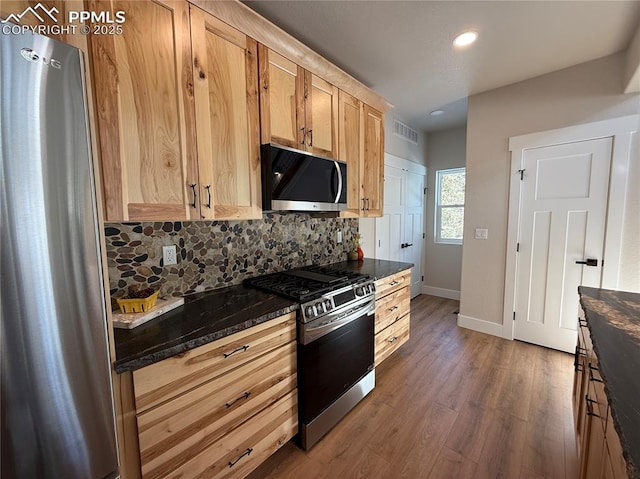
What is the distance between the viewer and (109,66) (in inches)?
42.7

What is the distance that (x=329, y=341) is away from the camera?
1.71 meters

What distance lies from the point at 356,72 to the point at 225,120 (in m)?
1.61

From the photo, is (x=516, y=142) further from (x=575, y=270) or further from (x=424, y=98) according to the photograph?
(x=575, y=270)

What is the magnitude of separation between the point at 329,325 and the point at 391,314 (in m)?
0.99

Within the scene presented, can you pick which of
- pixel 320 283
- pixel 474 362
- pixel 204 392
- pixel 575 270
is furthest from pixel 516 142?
pixel 204 392

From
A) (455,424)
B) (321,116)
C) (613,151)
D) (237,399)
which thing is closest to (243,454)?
(237,399)

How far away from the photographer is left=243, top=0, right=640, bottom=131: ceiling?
5.61 feet

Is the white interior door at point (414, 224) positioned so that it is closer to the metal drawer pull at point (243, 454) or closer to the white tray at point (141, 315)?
the metal drawer pull at point (243, 454)

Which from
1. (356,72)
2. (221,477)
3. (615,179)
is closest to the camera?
(221,477)

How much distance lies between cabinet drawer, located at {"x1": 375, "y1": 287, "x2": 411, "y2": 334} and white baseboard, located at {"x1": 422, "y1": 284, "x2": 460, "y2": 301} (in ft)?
6.79

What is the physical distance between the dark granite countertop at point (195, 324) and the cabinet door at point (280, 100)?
987 millimetres

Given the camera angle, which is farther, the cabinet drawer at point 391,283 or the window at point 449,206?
the window at point 449,206

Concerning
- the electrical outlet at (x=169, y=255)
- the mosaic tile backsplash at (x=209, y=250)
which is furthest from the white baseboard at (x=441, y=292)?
the electrical outlet at (x=169, y=255)

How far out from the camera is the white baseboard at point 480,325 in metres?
3.11
